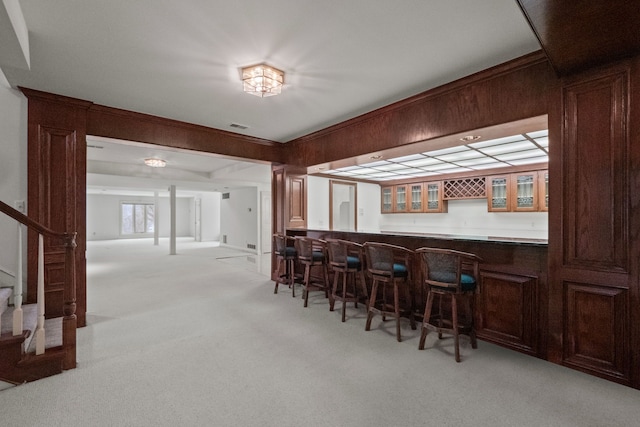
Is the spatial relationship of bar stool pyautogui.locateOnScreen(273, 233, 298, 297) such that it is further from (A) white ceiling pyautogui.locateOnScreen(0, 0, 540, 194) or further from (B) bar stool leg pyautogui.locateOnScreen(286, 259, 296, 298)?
(A) white ceiling pyautogui.locateOnScreen(0, 0, 540, 194)

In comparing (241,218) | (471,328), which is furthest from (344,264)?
(241,218)

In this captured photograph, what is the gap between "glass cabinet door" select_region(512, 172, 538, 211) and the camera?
509cm

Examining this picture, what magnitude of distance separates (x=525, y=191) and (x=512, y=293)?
3.54 meters

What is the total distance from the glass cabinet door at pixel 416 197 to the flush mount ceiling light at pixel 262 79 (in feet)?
16.2

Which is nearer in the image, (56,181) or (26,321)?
(26,321)

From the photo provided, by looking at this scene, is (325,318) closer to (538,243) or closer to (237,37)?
(538,243)

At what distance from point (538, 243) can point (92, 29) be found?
375cm

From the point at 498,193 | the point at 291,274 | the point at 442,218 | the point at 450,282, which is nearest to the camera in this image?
the point at 450,282

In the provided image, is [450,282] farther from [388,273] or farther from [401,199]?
[401,199]

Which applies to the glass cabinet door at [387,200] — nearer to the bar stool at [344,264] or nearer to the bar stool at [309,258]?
the bar stool at [309,258]

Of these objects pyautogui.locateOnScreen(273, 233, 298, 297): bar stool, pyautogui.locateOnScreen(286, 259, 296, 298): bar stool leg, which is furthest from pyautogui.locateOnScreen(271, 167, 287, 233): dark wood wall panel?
pyautogui.locateOnScreen(286, 259, 296, 298): bar stool leg

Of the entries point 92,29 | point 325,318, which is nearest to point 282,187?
point 325,318

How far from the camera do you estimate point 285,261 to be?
4.88 m

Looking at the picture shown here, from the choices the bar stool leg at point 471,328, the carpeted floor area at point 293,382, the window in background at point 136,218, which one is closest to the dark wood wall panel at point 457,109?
the bar stool leg at point 471,328
